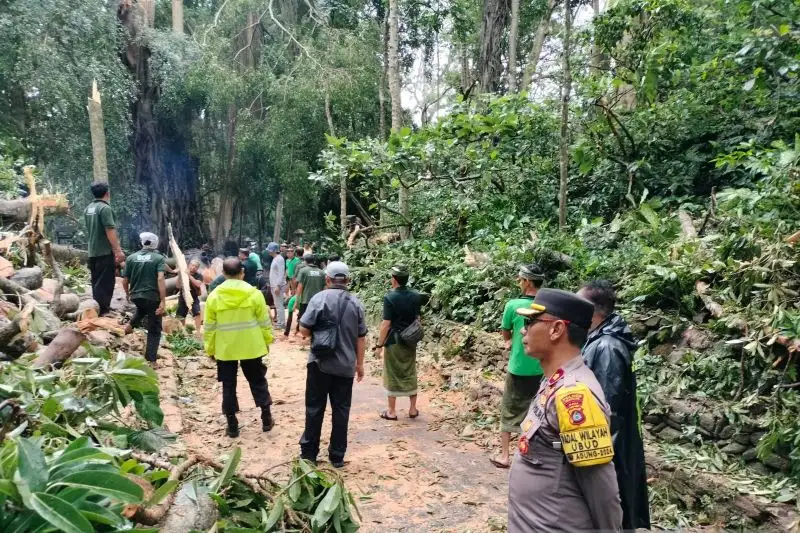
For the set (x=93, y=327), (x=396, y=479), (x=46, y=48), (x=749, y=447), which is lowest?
(x=396, y=479)

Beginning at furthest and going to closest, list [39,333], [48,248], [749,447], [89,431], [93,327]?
[48,248], [39,333], [93,327], [749,447], [89,431]

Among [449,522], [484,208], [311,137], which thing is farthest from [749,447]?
[311,137]

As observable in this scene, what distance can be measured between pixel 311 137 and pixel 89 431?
718 inches

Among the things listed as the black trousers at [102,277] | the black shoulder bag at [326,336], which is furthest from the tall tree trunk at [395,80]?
the black shoulder bag at [326,336]

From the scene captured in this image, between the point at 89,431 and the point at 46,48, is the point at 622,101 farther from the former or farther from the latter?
the point at 46,48

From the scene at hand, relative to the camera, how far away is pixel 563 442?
6.53 ft

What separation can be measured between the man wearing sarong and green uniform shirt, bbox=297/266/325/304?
362 cm

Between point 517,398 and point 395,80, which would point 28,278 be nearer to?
point 517,398

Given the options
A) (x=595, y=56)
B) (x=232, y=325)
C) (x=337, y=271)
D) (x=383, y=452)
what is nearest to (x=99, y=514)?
(x=337, y=271)

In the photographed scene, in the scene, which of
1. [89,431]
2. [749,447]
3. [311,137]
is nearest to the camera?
[89,431]

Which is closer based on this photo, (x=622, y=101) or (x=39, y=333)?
(x=39, y=333)

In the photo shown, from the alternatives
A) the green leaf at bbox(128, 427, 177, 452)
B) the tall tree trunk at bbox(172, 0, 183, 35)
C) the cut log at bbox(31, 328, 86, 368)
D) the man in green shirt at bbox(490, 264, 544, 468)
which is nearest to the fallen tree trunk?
the cut log at bbox(31, 328, 86, 368)

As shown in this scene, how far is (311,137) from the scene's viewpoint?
808 inches

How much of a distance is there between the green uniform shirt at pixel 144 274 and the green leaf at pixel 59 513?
17.7 ft
